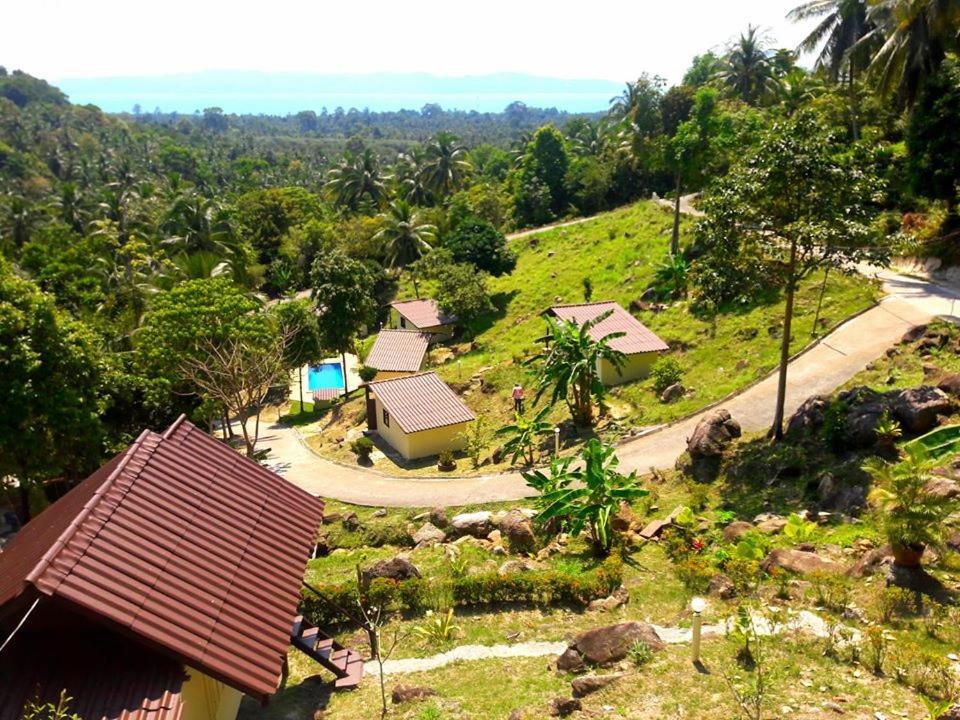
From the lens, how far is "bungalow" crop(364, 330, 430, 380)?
147 feet

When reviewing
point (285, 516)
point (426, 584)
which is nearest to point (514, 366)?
point (426, 584)

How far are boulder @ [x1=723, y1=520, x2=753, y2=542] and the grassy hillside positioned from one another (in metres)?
10.4

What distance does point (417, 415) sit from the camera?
3209 centimetres

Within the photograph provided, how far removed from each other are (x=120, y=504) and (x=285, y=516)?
3.28 metres

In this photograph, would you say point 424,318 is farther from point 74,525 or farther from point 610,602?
point 74,525

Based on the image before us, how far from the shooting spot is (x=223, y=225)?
5441 centimetres

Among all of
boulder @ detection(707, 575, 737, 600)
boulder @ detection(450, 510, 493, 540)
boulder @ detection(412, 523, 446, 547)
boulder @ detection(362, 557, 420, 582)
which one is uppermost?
boulder @ detection(707, 575, 737, 600)

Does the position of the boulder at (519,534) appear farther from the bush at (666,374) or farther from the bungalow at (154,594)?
the bush at (666,374)

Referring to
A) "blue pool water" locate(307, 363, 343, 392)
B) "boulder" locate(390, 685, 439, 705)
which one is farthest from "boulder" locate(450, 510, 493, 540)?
"blue pool water" locate(307, 363, 343, 392)

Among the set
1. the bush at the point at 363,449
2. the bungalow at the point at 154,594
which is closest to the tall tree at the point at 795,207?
the bungalow at the point at 154,594

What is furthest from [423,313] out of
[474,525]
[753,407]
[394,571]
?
[394,571]

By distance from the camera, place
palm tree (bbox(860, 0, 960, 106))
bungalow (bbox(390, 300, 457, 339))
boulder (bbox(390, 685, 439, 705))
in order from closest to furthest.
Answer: boulder (bbox(390, 685, 439, 705))
palm tree (bbox(860, 0, 960, 106))
bungalow (bbox(390, 300, 457, 339))

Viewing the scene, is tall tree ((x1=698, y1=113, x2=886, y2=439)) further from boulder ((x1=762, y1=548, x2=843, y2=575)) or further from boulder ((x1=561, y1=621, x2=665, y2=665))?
boulder ((x1=561, y1=621, x2=665, y2=665))

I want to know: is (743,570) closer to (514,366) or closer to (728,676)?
(728,676)
